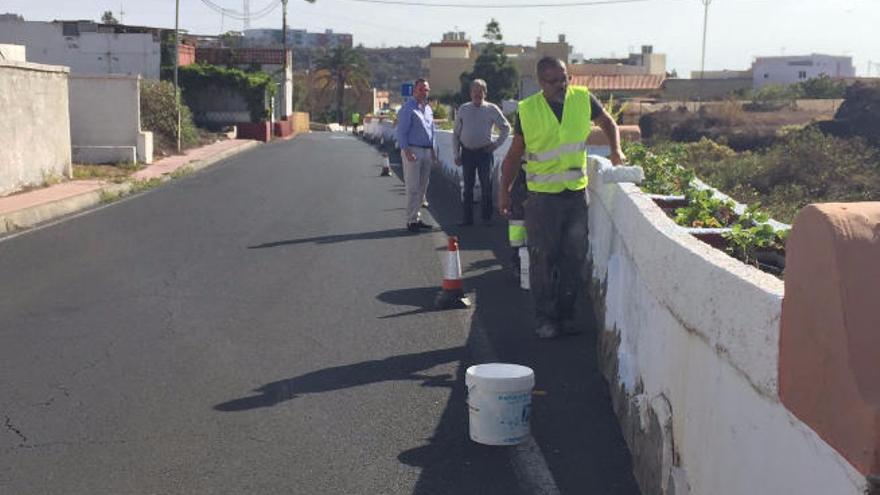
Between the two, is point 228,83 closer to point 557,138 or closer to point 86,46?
point 86,46

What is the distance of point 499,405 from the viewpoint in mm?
5207

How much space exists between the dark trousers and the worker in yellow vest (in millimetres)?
5530

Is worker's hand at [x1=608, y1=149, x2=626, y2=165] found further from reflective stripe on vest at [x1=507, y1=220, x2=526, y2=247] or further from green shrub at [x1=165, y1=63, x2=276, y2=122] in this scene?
green shrub at [x1=165, y1=63, x2=276, y2=122]

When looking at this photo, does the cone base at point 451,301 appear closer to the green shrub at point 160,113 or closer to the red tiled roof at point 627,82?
the green shrub at point 160,113

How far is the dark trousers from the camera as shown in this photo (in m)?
13.2

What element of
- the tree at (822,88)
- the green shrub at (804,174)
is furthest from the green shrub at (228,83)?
the green shrub at (804,174)

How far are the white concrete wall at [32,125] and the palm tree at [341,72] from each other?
88.0m

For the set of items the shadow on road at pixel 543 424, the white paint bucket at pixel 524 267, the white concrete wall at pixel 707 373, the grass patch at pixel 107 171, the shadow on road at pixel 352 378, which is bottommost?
the grass patch at pixel 107 171

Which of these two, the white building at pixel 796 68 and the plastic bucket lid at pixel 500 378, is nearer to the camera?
the plastic bucket lid at pixel 500 378

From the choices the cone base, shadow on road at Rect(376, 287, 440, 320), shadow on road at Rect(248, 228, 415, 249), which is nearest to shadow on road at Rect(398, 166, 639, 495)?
the cone base

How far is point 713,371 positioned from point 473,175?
9740mm

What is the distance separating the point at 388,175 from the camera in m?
24.2

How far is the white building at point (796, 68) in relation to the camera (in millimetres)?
123363

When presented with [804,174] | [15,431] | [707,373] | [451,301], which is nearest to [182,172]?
[804,174]
